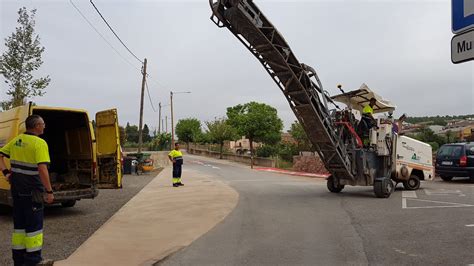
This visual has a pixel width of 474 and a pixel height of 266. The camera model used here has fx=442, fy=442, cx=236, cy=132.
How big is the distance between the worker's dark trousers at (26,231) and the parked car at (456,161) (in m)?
17.1

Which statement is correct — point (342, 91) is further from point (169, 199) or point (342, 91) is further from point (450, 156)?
point (450, 156)

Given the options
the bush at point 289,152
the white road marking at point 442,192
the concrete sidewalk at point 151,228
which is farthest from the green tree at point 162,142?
the white road marking at point 442,192

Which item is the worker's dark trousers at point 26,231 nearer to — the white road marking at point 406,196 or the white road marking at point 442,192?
the white road marking at point 406,196

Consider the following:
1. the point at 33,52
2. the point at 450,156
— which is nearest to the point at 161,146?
the point at 33,52

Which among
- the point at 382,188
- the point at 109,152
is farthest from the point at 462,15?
the point at 382,188

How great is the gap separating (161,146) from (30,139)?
44.7 meters

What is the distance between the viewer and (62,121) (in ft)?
37.5

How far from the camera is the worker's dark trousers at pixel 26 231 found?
5.39 metres

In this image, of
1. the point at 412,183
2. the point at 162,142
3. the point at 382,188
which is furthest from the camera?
the point at 162,142

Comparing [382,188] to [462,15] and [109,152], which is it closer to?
[109,152]

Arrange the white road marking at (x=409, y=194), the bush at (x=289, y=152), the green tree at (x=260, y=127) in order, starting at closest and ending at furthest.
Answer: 1. the white road marking at (x=409, y=194)
2. the bush at (x=289, y=152)
3. the green tree at (x=260, y=127)

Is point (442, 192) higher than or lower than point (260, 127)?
lower

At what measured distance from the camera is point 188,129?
81688 mm

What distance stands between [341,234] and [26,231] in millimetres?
5102
